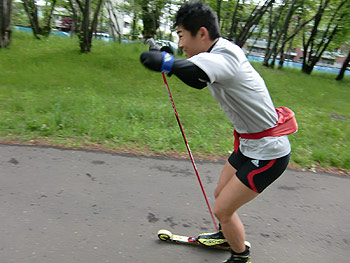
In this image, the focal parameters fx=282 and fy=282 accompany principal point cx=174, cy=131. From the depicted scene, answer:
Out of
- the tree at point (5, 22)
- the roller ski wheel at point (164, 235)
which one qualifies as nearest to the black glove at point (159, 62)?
the roller ski wheel at point (164, 235)

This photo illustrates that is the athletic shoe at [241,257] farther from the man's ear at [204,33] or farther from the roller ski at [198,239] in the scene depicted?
the man's ear at [204,33]

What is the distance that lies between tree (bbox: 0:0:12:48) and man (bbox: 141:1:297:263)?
984 centimetres

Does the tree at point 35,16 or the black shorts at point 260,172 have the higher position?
the black shorts at point 260,172

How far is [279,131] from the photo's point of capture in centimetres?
203

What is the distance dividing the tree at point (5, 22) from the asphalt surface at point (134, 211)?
7.21 meters

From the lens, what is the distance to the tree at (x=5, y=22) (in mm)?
9320

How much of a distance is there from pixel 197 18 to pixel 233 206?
1.34 m

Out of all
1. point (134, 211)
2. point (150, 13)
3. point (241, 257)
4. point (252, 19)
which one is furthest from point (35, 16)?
point (241, 257)

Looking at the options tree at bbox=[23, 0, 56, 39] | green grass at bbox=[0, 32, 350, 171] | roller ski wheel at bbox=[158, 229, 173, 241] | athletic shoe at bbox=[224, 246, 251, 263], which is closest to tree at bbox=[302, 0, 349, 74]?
green grass at bbox=[0, 32, 350, 171]

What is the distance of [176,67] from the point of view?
159 centimetres

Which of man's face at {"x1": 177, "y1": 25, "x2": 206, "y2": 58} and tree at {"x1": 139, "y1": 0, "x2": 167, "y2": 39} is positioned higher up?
man's face at {"x1": 177, "y1": 25, "x2": 206, "y2": 58}

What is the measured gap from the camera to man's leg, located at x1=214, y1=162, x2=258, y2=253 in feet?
6.79

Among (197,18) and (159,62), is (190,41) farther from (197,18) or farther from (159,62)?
(159,62)

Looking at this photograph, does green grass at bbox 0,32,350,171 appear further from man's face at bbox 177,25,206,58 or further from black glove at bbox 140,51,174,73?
black glove at bbox 140,51,174,73
